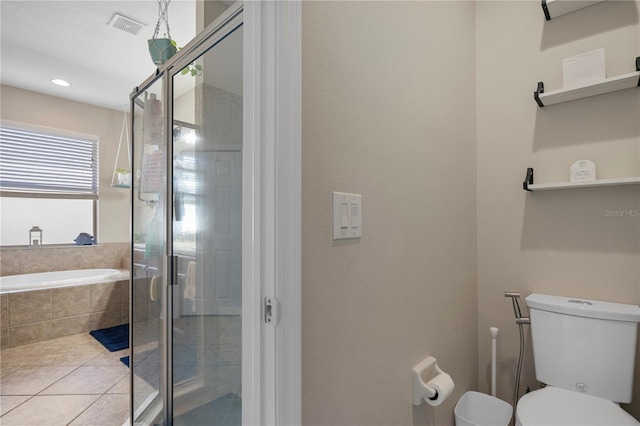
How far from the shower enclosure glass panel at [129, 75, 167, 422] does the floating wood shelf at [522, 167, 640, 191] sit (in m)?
1.78

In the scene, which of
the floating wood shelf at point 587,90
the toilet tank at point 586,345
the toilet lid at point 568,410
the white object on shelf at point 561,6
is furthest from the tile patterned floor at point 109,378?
the white object on shelf at point 561,6

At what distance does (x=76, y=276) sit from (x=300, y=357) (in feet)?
13.3

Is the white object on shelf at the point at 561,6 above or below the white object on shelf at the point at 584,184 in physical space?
above

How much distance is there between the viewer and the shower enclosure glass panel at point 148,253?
1.73 m

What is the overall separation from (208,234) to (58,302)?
2.80 meters

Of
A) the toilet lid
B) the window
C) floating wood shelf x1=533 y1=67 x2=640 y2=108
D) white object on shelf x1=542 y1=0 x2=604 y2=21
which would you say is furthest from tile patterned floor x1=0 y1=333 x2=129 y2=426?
white object on shelf x1=542 y1=0 x2=604 y2=21

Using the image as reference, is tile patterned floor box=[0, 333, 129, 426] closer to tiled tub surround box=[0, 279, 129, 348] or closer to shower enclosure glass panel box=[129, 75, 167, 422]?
tiled tub surround box=[0, 279, 129, 348]

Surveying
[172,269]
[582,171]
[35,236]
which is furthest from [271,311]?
[35,236]

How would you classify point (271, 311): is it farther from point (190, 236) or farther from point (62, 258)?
point (62, 258)

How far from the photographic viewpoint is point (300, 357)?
753 mm

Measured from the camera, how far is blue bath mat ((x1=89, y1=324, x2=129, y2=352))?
299 cm

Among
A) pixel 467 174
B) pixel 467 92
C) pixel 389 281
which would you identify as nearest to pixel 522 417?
pixel 389 281

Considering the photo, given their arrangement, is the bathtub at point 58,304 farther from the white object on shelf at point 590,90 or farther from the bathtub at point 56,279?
the white object on shelf at point 590,90

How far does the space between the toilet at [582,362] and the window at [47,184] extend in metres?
4.59
